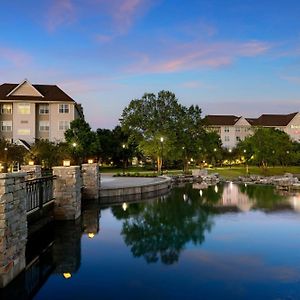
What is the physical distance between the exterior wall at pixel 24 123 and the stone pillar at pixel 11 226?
3853 cm

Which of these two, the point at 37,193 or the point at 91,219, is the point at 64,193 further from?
the point at 91,219

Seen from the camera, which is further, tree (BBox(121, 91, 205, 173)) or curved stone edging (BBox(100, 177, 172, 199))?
tree (BBox(121, 91, 205, 173))

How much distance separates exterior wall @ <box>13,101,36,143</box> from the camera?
45.0 metres

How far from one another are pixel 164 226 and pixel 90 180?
7049 millimetres

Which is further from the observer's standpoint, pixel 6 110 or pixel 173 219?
pixel 6 110

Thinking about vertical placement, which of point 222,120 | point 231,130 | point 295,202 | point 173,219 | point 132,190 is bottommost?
point 295,202

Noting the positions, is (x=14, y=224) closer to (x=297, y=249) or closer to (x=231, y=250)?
(x=231, y=250)

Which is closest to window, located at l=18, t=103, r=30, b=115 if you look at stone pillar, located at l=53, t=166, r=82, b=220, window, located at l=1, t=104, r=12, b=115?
window, located at l=1, t=104, r=12, b=115

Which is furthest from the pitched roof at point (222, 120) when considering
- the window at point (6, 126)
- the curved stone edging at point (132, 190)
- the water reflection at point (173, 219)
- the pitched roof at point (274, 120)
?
the water reflection at point (173, 219)

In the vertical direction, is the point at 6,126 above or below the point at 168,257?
above

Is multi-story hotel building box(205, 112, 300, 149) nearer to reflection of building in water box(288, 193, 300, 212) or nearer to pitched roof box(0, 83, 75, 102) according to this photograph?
pitched roof box(0, 83, 75, 102)

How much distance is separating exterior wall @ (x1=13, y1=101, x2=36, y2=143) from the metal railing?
32593 mm

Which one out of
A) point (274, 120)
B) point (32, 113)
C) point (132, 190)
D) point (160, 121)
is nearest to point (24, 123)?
point (32, 113)

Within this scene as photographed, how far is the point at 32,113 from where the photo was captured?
1778 inches
